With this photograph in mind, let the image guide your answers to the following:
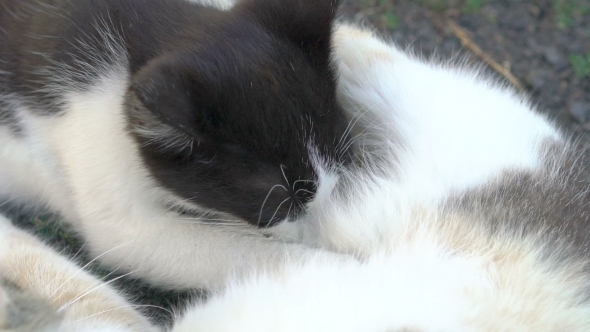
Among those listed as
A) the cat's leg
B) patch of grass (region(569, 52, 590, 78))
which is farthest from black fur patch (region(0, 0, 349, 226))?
patch of grass (region(569, 52, 590, 78))

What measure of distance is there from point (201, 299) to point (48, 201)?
0.68 meters

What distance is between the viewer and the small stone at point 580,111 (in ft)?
6.53

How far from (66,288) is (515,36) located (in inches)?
70.5

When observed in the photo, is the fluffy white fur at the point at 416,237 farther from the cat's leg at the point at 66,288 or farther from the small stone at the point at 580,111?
the small stone at the point at 580,111

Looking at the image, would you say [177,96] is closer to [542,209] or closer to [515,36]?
[542,209]

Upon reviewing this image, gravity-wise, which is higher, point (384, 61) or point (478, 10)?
point (478, 10)

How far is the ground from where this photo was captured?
2.06m

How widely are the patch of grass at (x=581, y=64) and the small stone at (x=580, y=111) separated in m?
0.13

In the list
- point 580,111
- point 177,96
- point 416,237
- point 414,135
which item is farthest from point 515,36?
point 177,96

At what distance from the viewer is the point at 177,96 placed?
43.9 inches

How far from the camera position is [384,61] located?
1.51 meters

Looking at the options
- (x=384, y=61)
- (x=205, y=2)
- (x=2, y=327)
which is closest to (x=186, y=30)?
(x=205, y=2)

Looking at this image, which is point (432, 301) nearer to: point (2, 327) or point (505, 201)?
point (505, 201)

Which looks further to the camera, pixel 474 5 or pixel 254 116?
pixel 474 5
